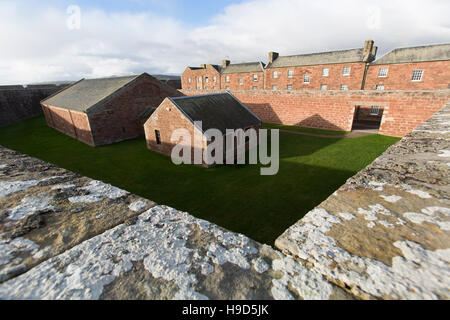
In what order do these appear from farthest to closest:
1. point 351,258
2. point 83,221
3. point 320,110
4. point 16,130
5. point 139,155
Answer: point 16,130 → point 320,110 → point 139,155 → point 83,221 → point 351,258

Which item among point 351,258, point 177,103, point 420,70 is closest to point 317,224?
point 351,258

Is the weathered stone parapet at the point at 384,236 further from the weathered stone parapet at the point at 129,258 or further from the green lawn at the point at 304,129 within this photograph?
the green lawn at the point at 304,129

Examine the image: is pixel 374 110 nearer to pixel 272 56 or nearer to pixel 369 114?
pixel 369 114

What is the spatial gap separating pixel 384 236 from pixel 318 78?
3970cm

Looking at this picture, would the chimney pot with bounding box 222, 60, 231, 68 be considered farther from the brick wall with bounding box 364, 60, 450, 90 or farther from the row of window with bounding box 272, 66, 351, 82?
the brick wall with bounding box 364, 60, 450, 90

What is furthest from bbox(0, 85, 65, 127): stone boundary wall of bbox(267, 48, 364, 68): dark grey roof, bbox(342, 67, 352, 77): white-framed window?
bbox(342, 67, 352, 77): white-framed window

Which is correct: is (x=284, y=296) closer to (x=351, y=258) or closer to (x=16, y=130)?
(x=351, y=258)

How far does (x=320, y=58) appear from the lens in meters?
35.7

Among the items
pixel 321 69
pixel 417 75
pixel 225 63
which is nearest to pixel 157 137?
pixel 321 69

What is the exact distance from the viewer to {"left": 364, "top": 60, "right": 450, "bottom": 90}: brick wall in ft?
87.5

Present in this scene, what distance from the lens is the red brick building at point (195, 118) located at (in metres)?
13.4

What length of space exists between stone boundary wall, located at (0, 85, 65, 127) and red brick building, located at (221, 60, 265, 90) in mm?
32782

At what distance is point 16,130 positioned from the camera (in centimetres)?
2438

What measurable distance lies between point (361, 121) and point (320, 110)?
9.27 metres
